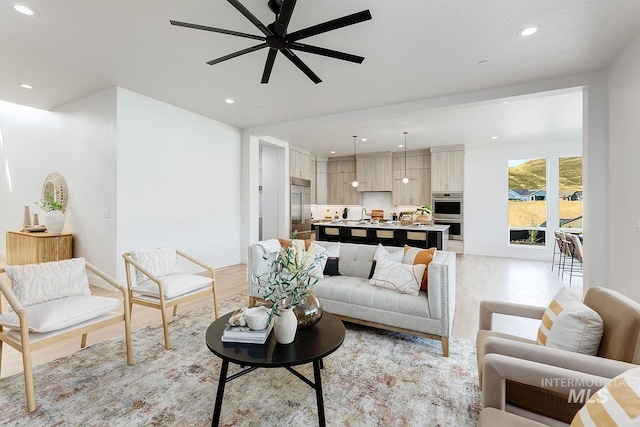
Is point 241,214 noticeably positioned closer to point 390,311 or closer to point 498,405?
point 390,311

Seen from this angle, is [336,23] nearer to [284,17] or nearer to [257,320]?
[284,17]

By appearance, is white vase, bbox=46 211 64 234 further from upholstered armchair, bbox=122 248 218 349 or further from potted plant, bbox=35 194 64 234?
upholstered armchair, bbox=122 248 218 349

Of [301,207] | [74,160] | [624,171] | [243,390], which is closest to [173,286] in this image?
[243,390]

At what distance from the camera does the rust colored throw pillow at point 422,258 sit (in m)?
2.75

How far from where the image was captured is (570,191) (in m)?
7.03

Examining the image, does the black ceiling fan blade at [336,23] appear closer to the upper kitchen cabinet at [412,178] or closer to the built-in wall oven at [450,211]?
the built-in wall oven at [450,211]

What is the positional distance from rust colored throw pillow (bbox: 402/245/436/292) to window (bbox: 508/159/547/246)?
5.97 meters

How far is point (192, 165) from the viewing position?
17.0ft

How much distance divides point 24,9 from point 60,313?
2563 millimetres

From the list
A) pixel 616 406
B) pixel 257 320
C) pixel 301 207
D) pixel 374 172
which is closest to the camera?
pixel 616 406

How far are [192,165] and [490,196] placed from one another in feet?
23.8

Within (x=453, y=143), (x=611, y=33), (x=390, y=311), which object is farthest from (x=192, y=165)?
(x=453, y=143)

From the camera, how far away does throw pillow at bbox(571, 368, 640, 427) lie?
0.73 metres

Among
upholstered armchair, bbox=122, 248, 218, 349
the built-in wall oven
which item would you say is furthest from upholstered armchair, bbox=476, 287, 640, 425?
the built-in wall oven
